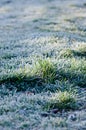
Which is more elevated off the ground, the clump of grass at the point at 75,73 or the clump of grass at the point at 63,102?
the clump of grass at the point at 63,102

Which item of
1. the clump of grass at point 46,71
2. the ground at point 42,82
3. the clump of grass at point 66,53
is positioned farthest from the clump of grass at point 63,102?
the clump of grass at point 66,53

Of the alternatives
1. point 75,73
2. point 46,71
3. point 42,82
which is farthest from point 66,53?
point 42,82

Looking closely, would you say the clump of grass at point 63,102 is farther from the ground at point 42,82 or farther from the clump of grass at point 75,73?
the clump of grass at point 75,73

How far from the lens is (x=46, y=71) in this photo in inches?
358

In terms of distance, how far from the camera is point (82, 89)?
8570 millimetres

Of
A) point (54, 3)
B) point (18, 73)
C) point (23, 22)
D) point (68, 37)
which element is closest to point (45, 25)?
point (23, 22)

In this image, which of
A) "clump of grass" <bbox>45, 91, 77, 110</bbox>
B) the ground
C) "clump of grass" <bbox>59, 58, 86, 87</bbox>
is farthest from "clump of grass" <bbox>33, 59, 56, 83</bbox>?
"clump of grass" <bbox>45, 91, 77, 110</bbox>

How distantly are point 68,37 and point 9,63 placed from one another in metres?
4.70

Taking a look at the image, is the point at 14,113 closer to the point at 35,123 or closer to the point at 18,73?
the point at 35,123

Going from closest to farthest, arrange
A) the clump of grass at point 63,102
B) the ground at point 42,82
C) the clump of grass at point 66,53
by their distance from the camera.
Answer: the ground at point 42,82 < the clump of grass at point 63,102 < the clump of grass at point 66,53

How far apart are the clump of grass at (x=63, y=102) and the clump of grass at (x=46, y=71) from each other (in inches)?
49.6

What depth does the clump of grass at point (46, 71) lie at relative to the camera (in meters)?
8.99

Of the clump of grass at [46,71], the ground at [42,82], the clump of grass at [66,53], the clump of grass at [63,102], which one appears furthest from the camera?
the clump of grass at [66,53]

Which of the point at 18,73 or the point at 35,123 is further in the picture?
the point at 18,73
